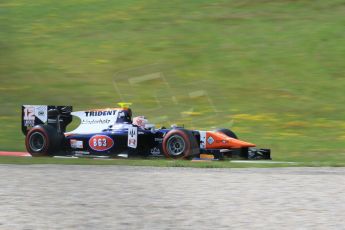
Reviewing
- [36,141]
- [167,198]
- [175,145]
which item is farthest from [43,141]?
[167,198]

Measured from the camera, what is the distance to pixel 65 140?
47.8ft

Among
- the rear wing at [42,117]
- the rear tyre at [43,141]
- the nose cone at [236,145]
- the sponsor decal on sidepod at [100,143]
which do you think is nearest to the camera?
the nose cone at [236,145]

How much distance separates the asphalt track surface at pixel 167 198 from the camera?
7293 millimetres

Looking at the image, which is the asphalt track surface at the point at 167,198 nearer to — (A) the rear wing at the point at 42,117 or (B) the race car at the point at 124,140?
(B) the race car at the point at 124,140

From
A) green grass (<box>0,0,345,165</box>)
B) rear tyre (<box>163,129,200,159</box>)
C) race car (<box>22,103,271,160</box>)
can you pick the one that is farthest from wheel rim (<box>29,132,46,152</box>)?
rear tyre (<box>163,129,200,159</box>)

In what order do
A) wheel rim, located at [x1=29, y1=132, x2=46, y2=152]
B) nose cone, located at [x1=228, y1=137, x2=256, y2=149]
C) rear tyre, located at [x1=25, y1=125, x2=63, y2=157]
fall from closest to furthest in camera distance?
nose cone, located at [x1=228, y1=137, x2=256, y2=149] < rear tyre, located at [x1=25, y1=125, x2=63, y2=157] < wheel rim, located at [x1=29, y1=132, x2=46, y2=152]

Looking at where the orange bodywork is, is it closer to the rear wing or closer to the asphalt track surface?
the asphalt track surface

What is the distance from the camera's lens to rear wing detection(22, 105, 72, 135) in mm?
14906

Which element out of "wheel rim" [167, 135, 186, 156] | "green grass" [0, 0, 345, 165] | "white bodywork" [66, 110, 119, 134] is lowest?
"wheel rim" [167, 135, 186, 156]

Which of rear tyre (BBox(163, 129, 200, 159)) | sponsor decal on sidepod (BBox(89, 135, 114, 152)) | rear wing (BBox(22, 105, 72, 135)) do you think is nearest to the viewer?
rear tyre (BBox(163, 129, 200, 159))

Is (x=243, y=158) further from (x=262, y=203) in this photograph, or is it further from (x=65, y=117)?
(x=262, y=203)

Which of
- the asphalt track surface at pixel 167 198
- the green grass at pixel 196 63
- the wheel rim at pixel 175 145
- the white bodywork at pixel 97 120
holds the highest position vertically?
the green grass at pixel 196 63

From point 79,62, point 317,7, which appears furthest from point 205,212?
point 317,7

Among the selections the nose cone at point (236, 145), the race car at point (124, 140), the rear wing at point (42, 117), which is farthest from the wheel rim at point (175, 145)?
the rear wing at point (42, 117)
